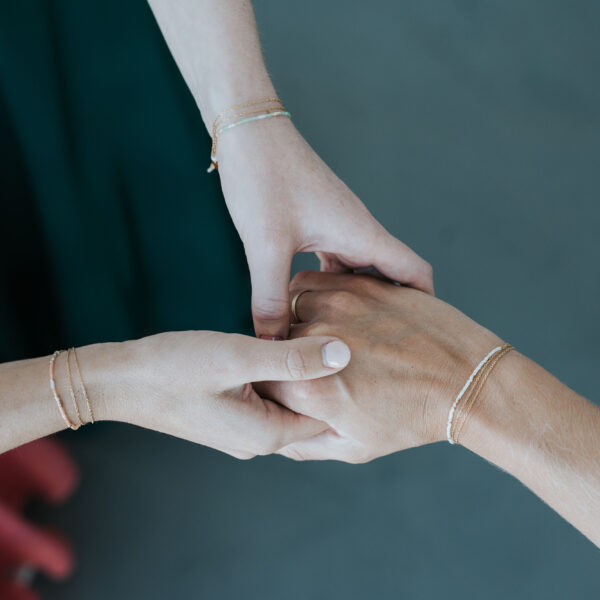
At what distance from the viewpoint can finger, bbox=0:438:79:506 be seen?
1235 mm

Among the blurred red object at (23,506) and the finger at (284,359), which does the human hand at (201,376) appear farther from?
the blurred red object at (23,506)

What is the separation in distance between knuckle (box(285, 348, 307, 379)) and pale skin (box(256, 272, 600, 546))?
0.27 feet

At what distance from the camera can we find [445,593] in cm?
138

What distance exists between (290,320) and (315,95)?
98 cm

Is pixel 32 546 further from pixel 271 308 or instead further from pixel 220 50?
pixel 220 50

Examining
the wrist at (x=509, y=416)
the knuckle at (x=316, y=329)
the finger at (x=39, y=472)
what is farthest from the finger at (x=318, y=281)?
the finger at (x=39, y=472)

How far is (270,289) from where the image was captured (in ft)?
3.45

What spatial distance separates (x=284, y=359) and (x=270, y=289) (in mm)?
177

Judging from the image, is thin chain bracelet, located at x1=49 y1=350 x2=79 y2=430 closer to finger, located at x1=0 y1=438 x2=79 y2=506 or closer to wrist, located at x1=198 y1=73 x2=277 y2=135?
finger, located at x1=0 y1=438 x2=79 y2=506

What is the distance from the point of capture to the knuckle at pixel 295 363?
0.91 meters

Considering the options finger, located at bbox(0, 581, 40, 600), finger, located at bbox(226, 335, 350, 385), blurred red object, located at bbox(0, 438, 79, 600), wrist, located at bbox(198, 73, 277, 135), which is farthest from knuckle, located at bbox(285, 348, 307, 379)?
finger, located at bbox(0, 581, 40, 600)

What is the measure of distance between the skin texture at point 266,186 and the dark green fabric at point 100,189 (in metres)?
0.16

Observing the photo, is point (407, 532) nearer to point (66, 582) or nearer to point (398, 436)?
point (398, 436)

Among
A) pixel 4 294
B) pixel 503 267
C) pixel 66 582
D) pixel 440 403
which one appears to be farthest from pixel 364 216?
pixel 66 582
